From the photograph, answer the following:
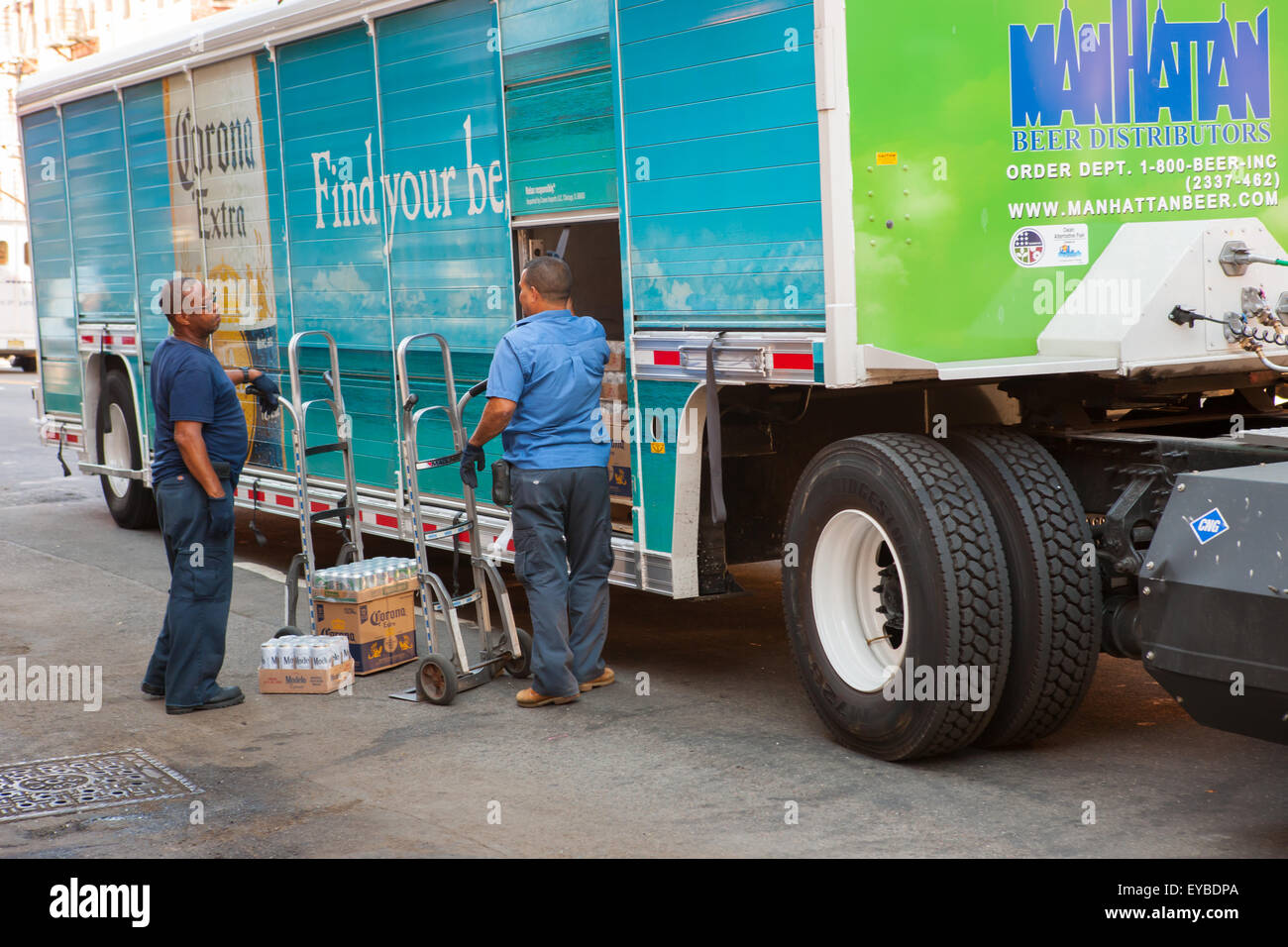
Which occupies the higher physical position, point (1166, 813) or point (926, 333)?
point (926, 333)

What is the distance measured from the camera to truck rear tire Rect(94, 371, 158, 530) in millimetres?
11773

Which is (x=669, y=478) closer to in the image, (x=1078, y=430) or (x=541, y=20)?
(x=1078, y=430)

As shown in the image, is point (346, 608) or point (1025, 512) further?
point (346, 608)

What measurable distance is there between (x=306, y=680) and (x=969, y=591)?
3.24 metres

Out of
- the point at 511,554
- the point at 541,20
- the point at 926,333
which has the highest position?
the point at 541,20

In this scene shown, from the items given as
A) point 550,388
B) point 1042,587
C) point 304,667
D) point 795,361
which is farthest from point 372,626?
point 1042,587

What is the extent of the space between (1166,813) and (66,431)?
1011cm

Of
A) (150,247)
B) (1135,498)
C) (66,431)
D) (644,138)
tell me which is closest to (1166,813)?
(1135,498)

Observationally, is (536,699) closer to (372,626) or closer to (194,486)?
(372,626)

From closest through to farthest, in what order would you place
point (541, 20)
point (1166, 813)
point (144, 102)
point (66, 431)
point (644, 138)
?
point (1166, 813) < point (644, 138) < point (541, 20) < point (144, 102) < point (66, 431)

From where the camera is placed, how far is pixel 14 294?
31609mm

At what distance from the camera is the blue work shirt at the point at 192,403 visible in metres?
6.68

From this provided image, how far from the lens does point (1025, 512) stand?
5.45m

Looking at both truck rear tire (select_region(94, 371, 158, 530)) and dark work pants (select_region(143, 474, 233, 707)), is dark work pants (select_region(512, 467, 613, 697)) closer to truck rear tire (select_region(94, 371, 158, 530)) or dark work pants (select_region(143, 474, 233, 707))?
dark work pants (select_region(143, 474, 233, 707))
